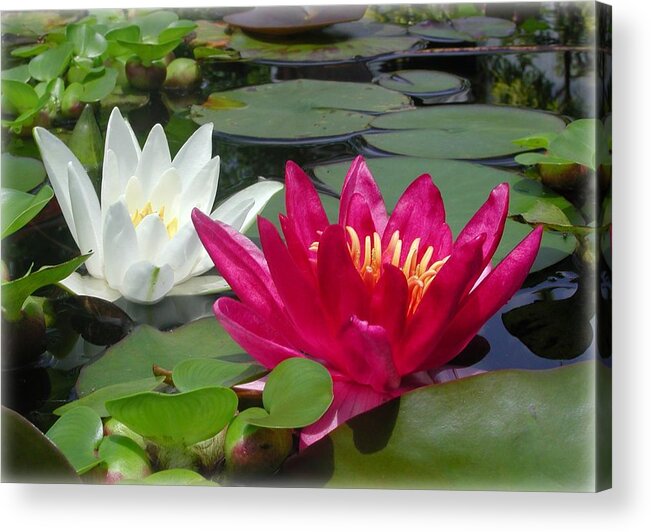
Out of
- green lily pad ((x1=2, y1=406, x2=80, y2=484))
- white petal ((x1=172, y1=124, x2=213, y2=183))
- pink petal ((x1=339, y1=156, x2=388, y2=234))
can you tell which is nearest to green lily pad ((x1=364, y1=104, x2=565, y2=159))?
pink petal ((x1=339, y1=156, x2=388, y2=234))

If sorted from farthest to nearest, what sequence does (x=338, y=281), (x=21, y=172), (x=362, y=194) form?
1. (x=21, y=172)
2. (x=362, y=194)
3. (x=338, y=281)

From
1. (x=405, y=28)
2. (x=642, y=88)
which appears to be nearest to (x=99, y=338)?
(x=405, y=28)

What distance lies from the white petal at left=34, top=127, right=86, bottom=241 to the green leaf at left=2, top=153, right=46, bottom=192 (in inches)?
2.0

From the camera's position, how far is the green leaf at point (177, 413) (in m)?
1.12

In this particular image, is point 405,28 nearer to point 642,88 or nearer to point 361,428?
point 642,88

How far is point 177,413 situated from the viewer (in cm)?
114

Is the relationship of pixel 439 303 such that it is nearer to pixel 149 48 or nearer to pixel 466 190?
pixel 466 190

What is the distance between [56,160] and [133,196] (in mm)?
141

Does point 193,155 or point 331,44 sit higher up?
point 331,44

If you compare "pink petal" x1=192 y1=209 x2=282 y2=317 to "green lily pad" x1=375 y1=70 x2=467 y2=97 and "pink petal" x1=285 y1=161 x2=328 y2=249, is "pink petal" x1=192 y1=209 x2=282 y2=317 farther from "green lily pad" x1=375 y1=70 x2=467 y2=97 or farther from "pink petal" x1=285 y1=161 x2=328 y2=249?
"green lily pad" x1=375 y1=70 x2=467 y2=97

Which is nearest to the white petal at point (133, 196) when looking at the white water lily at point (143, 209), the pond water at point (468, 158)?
the white water lily at point (143, 209)

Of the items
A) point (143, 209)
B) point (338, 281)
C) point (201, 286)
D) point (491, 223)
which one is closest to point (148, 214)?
point (143, 209)

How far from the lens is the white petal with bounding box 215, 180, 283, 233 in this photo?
127 centimetres

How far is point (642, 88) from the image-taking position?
3.92 ft
